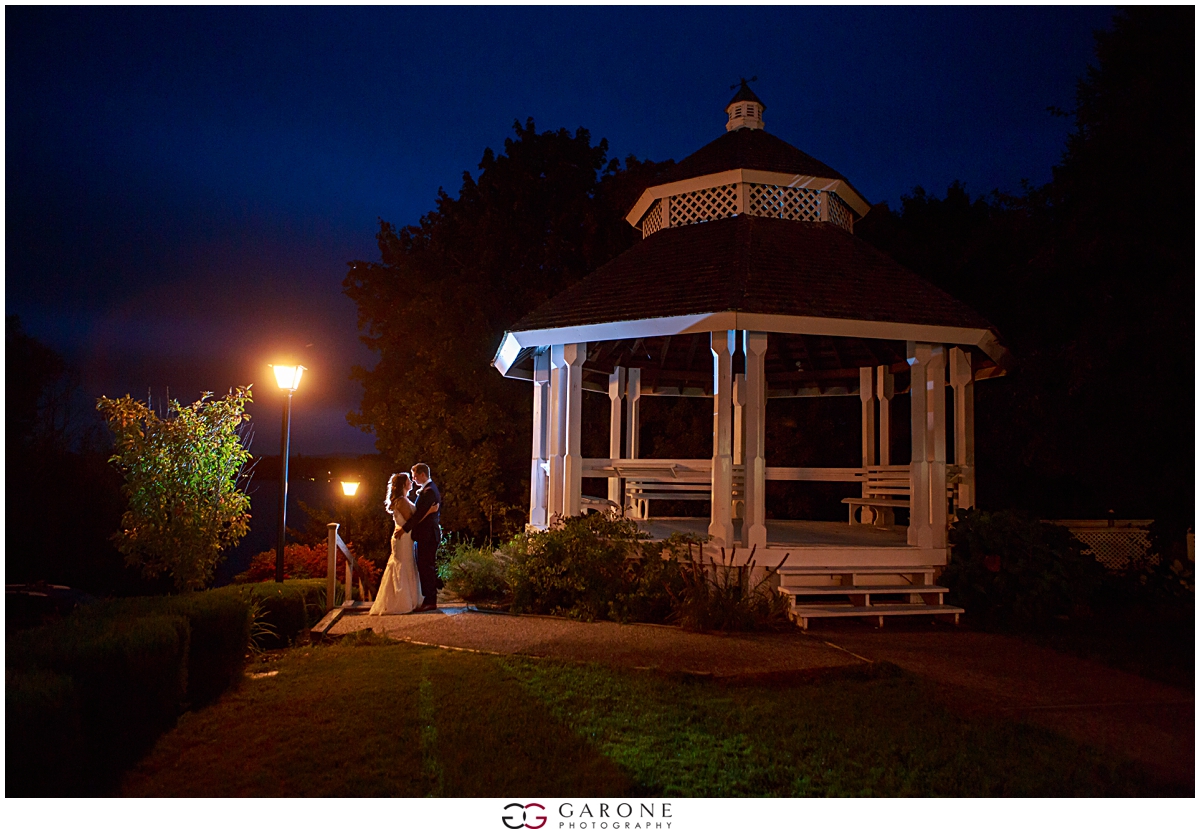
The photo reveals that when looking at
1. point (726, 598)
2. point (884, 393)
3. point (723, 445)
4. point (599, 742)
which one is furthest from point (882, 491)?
point (599, 742)

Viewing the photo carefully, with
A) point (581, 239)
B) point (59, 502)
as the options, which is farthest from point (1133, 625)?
point (59, 502)

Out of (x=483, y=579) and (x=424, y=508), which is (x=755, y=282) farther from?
(x=483, y=579)

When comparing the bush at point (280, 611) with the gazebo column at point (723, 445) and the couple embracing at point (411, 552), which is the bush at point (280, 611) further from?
the gazebo column at point (723, 445)

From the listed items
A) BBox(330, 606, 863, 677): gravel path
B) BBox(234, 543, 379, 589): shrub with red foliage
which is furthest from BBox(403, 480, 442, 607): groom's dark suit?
BBox(234, 543, 379, 589): shrub with red foliage

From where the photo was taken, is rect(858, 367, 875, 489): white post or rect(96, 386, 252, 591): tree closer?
rect(96, 386, 252, 591): tree

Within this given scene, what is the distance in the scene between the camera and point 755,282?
9727 millimetres

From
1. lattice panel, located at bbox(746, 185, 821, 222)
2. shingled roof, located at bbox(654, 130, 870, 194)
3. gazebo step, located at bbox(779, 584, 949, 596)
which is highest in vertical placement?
shingled roof, located at bbox(654, 130, 870, 194)

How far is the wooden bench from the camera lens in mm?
10859

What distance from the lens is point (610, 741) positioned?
4.79m

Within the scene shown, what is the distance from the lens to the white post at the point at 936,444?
31.7ft

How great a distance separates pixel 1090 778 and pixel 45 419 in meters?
27.3
